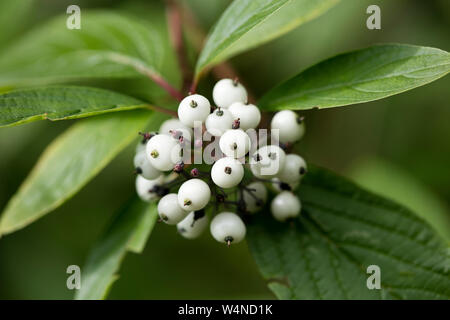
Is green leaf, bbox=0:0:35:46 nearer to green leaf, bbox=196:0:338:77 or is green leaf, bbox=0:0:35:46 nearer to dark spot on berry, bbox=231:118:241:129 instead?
green leaf, bbox=196:0:338:77

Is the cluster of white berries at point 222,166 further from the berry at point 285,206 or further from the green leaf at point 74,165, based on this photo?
the green leaf at point 74,165

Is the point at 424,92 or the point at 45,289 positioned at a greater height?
the point at 424,92

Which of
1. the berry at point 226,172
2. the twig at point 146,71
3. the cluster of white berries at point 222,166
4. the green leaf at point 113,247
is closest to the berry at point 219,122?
the cluster of white berries at point 222,166

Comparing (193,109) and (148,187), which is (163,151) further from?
(148,187)

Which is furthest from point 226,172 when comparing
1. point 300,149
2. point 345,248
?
point 300,149

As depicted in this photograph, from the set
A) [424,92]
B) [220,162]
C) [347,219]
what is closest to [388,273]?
[347,219]
